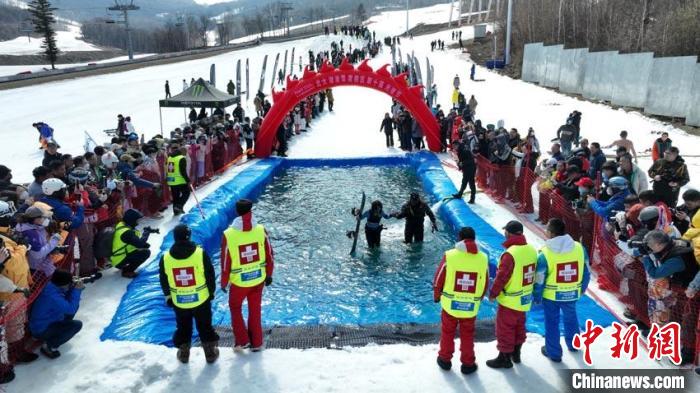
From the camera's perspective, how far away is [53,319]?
5.68m

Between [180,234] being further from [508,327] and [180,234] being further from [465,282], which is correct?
[508,327]

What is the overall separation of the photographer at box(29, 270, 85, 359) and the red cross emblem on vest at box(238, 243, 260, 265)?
208 cm

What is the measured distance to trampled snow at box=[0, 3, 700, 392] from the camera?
524 cm

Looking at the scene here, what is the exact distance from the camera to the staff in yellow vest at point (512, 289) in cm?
516

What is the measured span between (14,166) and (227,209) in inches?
317

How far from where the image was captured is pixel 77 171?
8078mm

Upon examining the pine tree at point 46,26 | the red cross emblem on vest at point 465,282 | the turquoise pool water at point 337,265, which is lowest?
the turquoise pool water at point 337,265

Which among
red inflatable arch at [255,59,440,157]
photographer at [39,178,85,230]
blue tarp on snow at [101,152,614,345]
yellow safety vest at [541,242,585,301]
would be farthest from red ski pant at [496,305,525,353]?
red inflatable arch at [255,59,440,157]

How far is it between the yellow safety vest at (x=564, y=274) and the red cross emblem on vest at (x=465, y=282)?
85 centimetres

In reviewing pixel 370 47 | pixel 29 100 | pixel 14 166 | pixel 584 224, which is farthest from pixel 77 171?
pixel 370 47

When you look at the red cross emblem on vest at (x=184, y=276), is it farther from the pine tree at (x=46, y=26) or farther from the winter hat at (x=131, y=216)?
the pine tree at (x=46, y=26)

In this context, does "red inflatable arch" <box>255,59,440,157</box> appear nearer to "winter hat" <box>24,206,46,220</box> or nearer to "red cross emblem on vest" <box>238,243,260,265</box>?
"winter hat" <box>24,206,46,220</box>

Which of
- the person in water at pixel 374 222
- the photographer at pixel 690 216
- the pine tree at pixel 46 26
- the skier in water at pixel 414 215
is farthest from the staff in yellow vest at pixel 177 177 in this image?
the pine tree at pixel 46 26

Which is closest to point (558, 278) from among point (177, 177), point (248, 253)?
point (248, 253)
